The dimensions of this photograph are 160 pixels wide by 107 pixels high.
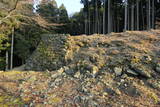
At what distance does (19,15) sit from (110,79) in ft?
23.7

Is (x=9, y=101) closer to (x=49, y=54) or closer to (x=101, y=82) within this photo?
(x=101, y=82)

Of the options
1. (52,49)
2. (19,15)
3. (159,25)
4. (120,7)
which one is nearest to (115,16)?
(120,7)

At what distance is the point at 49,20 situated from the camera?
460 inches

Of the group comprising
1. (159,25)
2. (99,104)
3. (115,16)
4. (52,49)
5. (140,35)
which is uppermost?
(115,16)

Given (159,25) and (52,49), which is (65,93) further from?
(159,25)

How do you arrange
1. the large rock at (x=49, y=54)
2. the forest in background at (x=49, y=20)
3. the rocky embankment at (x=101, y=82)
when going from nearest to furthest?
the rocky embankment at (x=101, y=82) → the large rock at (x=49, y=54) → the forest in background at (x=49, y=20)

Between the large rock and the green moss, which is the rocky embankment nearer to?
the green moss

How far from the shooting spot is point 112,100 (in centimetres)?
316

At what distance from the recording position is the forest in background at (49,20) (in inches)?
355

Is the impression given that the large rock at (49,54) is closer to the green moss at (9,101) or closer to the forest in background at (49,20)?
the green moss at (9,101)

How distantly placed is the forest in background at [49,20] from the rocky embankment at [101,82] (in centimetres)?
511

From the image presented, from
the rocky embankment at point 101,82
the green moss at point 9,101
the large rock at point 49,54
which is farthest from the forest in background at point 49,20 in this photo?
the green moss at point 9,101

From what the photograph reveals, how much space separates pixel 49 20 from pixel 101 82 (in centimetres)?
909

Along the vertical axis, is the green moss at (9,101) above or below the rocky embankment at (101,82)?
below
